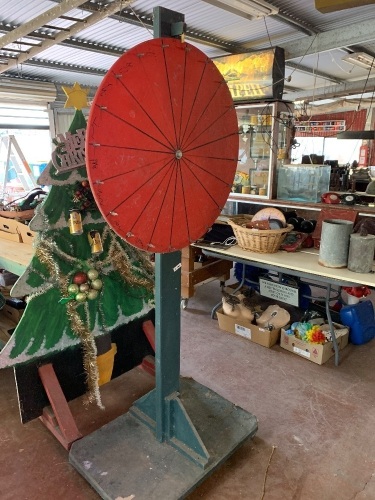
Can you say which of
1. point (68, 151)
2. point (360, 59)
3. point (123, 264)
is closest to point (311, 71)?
point (360, 59)

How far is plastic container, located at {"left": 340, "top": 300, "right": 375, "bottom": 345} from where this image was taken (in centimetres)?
301

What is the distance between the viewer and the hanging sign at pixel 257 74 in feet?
11.1

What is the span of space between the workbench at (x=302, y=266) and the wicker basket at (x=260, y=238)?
0.04 meters

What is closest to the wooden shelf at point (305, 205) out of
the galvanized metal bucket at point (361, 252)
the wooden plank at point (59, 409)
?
the galvanized metal bucket at point (361, 252)

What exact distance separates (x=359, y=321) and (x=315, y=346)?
0.54m

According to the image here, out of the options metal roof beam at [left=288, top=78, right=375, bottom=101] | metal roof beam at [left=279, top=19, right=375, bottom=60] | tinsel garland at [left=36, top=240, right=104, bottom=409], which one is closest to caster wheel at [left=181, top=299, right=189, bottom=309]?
tinsel garland at [left=36, top=240, right=104, bottom=409]

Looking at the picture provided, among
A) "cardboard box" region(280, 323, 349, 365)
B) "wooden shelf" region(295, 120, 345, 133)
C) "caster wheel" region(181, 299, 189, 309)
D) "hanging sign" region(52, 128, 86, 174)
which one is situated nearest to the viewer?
"hanging sign" region(52, 128, 86, 174)

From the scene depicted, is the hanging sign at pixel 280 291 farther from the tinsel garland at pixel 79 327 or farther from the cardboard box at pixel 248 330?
the tinsel garland at pixel 79 327

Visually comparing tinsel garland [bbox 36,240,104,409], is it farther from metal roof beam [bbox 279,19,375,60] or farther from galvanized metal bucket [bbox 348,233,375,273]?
metal roof beam [bbox 279,19,375,60]

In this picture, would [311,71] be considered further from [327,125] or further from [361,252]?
[327,125]

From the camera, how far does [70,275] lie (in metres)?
1.94

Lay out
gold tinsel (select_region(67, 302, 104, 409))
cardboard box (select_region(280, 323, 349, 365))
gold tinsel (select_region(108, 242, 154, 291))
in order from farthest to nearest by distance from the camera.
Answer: cardboard box (select_region(280, 323, 349, 365))
gold tinsel (select_region(108, 242, 154, 291))
gold tinsel (select_region(67, 302, 104, 409))

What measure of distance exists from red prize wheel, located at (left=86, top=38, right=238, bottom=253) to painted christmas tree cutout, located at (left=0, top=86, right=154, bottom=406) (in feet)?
1.98

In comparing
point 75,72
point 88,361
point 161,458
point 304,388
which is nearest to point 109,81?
point 88,361
